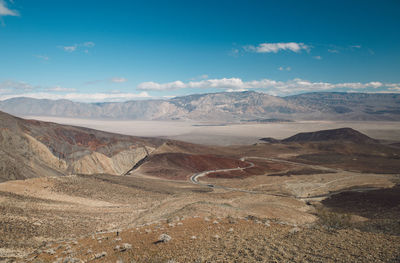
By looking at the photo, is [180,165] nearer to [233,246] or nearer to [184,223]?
[184,223]

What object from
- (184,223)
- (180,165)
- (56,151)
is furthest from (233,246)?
(180,165)

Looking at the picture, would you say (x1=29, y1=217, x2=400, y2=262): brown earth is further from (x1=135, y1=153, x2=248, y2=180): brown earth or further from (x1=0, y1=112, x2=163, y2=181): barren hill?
(x1=135, y1=153, x2=248, y2=180): brown earth

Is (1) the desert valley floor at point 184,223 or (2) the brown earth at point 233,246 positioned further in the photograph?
(1) the desert valley floor at point 184,223

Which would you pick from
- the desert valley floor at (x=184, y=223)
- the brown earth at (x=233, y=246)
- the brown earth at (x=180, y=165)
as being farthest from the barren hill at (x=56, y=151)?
the brown earth at (x=233, y=246)

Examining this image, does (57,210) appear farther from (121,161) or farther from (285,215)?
(121,161)

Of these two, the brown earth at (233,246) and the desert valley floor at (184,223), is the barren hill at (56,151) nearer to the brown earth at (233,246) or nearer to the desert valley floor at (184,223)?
the desert valley floor at (184,223)

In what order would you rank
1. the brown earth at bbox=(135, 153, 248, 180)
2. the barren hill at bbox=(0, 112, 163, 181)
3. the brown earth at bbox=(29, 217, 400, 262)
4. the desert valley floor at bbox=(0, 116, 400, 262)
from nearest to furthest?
1. the brown earth at bbox=(29, 217, 400, 262)
2. the desert valley floor at bbox=(0, 116, 400, 262)
3. the barren hill at bbox=(0, 112, 163, 181)
4. the brown earth at bbox=(135, 153, 248, 180)

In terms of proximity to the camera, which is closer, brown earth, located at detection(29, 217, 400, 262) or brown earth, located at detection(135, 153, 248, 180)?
brown earth, located at detection(29, 217, 400, 262)

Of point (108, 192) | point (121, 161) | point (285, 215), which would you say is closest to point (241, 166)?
point (121, 161)

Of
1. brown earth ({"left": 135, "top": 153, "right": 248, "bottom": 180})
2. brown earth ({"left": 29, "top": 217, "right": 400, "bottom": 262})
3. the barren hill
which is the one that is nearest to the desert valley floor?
brown earth ({"left": 29, "top": 217, "right": 400, "bottom": 262})

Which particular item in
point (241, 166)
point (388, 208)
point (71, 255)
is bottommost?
point (241, 166)

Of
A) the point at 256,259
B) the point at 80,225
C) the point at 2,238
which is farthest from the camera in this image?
the point at 80,225
